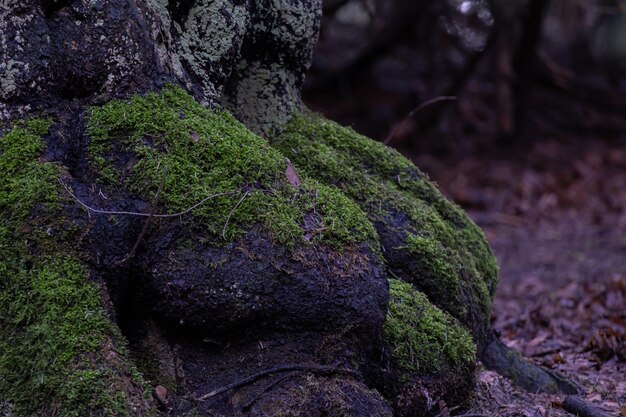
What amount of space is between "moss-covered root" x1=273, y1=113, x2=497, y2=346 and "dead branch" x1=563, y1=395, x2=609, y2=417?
0.55m

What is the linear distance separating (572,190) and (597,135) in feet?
8.43

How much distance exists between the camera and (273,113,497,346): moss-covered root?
3697 mm

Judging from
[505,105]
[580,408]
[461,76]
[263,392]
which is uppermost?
[263,392]

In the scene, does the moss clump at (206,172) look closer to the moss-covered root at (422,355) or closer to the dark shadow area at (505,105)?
the moss-covered root at (422,355)

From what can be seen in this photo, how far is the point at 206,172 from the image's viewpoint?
2932 mm

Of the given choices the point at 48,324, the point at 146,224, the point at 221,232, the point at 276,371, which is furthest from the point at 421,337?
the point at 48,324

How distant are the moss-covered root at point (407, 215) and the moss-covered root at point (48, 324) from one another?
147 centimetres

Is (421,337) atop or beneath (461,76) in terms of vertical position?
atop

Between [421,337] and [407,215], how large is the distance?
0.78 metres

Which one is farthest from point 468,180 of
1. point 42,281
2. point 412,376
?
point 42,281

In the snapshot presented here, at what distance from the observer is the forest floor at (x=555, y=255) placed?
15.1 feet

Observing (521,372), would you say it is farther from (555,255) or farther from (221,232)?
(555,255)

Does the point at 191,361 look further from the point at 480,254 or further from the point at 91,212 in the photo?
the point at 480,254

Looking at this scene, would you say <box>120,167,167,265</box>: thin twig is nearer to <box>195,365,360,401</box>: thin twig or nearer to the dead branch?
<box>195,365,360,401</box>: thin twig
